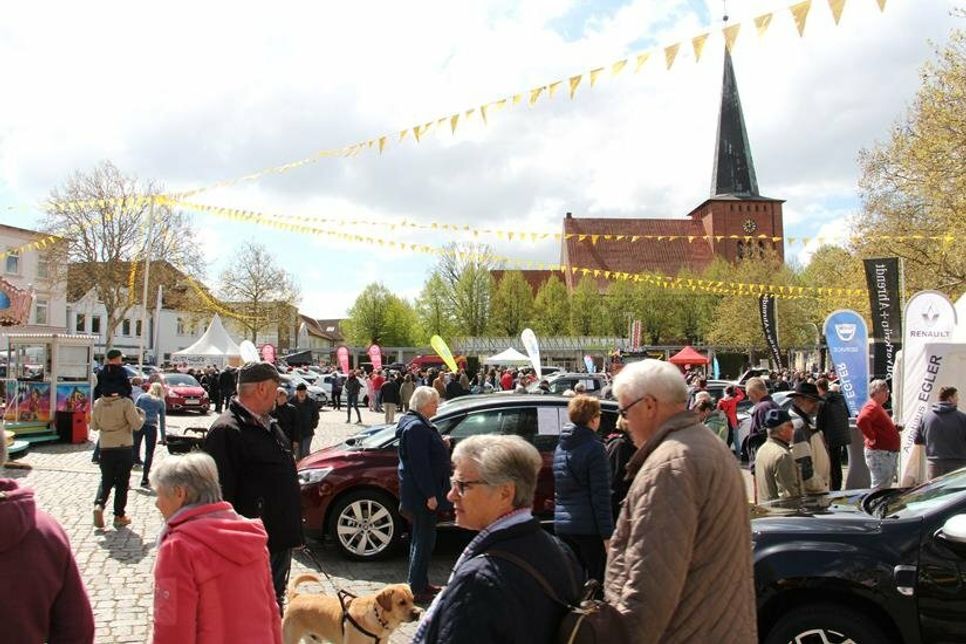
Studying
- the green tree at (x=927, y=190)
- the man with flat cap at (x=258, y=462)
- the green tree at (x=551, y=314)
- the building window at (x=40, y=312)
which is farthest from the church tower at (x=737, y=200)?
the man with flat cap at (x=258, y=462)

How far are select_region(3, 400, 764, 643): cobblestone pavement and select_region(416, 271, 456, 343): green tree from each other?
5609 centimetres

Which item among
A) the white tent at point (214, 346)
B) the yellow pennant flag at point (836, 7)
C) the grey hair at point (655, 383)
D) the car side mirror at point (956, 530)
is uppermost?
the yellow pennant flag at point (836, 7)

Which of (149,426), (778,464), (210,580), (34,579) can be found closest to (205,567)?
(210,580)

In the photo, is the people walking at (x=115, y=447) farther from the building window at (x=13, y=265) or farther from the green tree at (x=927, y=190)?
the building window at (x=13, y=265)

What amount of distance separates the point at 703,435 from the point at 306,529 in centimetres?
608

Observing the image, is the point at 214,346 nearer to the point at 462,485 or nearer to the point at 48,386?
the point at 48,386

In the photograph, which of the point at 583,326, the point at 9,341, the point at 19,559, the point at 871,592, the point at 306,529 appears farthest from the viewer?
the point at 583,326

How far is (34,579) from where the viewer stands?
2447 mm

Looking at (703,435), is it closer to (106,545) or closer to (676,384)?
(676,384)

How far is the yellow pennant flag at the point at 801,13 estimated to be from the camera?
22.1ft

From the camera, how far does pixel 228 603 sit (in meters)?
2.86

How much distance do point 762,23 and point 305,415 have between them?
7862mm

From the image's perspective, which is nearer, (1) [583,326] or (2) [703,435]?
(2) [703,435]

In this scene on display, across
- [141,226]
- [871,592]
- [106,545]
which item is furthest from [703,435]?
[141,226]
